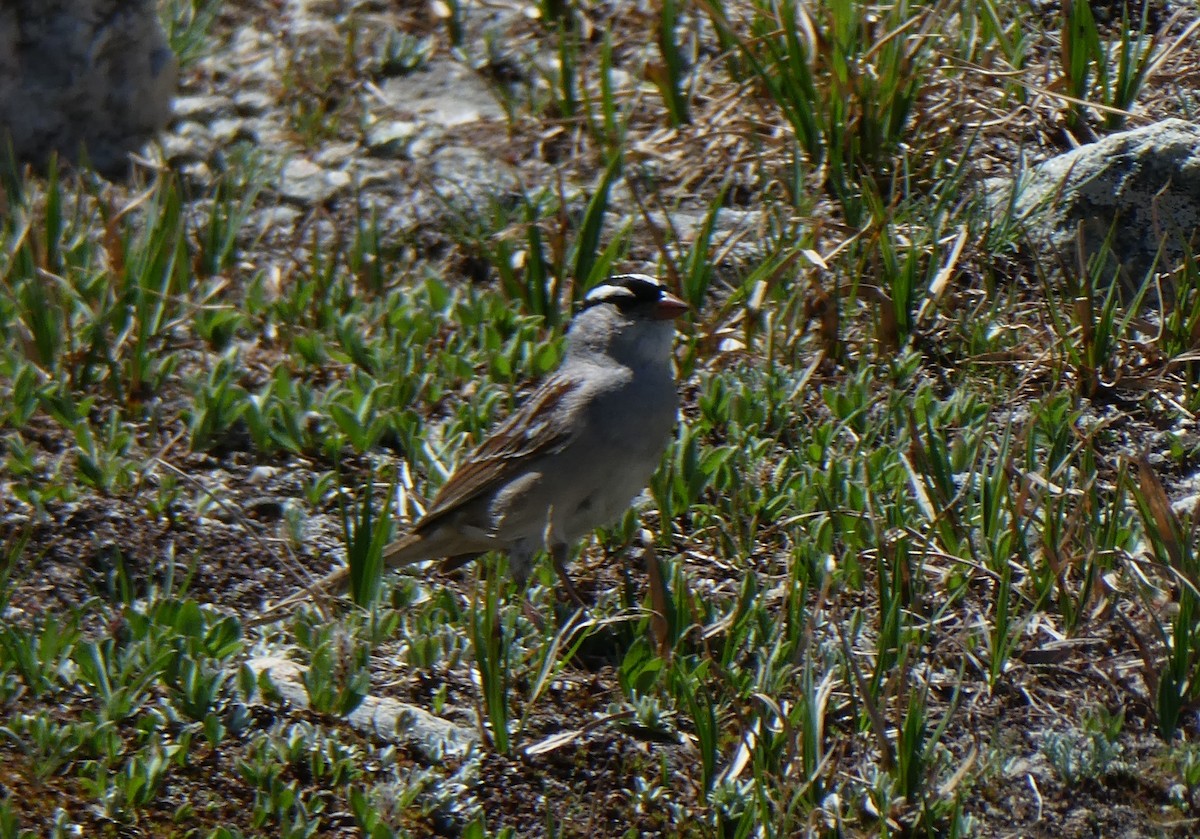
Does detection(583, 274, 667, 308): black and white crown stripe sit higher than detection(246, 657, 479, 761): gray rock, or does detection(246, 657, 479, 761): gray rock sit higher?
detection(583, 274, 667, 308): black and white crown stripe

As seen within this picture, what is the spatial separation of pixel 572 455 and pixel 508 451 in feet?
0.83

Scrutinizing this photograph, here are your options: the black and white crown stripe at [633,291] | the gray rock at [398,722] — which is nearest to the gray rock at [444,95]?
the black and white crown stripe at [633,291]

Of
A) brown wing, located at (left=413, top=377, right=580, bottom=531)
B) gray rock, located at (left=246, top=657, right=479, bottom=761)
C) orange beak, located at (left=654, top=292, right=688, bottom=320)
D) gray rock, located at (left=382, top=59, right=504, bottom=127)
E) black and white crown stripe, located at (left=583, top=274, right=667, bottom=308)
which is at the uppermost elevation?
gray rock, located at (left=382, top=59, right=504, bottom=127)

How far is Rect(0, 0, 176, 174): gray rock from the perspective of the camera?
661 centimetres

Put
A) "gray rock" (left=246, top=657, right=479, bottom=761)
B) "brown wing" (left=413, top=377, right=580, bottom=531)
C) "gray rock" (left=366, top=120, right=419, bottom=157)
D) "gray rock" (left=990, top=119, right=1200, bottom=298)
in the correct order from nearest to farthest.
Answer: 1. "gray rock" (left=246, top=657, right=479, bottom=761)
2. "brown wing" (left=413, top=377, right=580, bottom=531)
3. "gray rock" (left=990, top=119, right=1200, bottom=298)
4. "gray rock" (left=366, top=120, right=419, bottom=157)

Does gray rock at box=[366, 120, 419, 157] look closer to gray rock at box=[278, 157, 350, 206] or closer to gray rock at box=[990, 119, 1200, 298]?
gray rock at box=[278, 157, 350, 206]

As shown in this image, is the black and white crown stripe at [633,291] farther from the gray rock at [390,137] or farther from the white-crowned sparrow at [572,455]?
the gray rock at [390,137]

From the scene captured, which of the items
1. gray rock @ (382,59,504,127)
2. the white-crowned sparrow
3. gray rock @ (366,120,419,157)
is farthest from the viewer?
gray rock @ (382,59,504,127)

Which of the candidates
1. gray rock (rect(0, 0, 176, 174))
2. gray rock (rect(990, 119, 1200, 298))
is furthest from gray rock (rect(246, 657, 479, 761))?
gray rock (rect(0, 0, 176, 174))

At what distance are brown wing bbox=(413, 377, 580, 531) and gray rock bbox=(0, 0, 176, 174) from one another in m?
2.85

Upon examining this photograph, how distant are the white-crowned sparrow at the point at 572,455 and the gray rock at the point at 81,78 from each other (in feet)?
9.46

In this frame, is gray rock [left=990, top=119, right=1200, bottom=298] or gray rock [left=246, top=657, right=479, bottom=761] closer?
gray rock [left=246, top=657, right=479, bottom=761]

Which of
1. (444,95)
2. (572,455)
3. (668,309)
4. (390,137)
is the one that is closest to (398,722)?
(572,455)

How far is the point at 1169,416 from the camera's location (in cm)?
500
